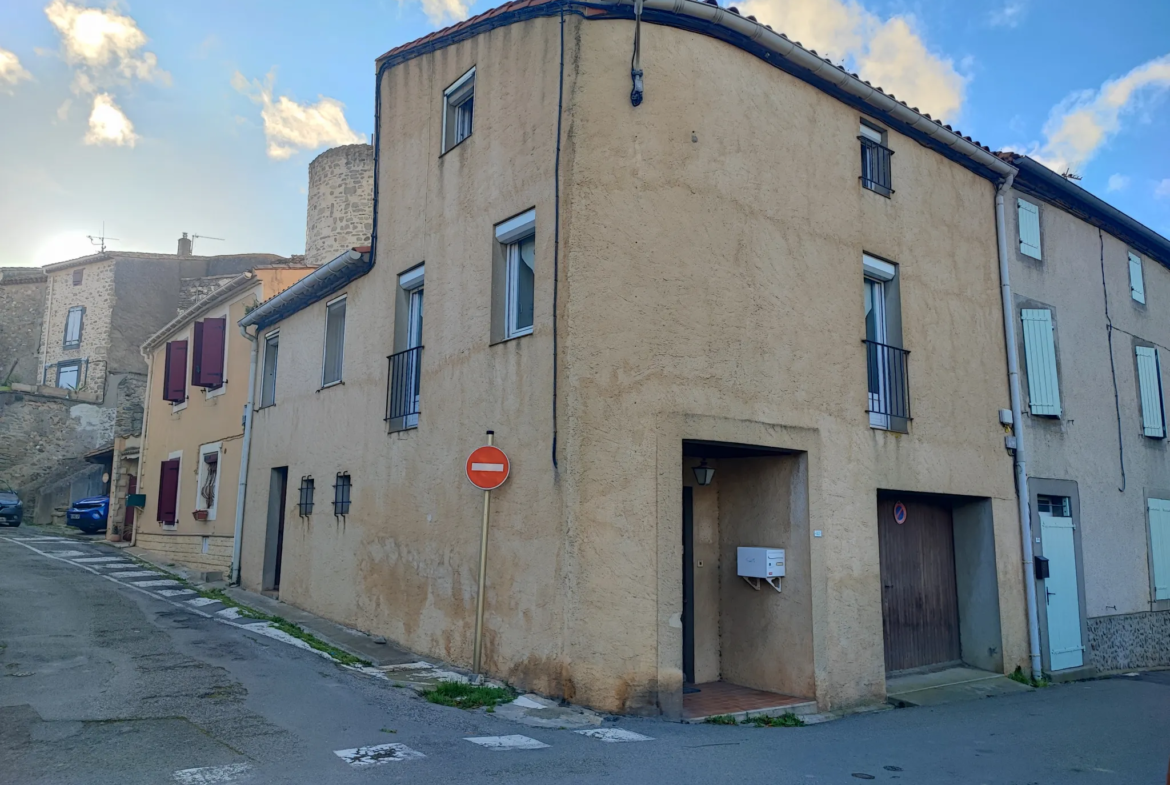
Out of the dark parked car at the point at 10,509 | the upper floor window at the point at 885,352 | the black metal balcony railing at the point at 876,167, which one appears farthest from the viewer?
the dark parked car at the point at 10,509

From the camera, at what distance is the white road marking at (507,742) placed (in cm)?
605

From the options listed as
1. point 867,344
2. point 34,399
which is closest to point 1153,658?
point 867,344

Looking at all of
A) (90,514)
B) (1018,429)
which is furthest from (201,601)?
(90,514)

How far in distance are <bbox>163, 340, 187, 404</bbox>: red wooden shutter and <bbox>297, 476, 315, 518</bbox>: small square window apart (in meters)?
6.95

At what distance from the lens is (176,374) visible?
1844 cm

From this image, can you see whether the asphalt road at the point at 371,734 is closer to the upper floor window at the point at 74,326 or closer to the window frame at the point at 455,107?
the window frame at the point at 455,107

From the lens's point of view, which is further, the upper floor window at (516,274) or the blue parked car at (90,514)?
the blue parked car at (90,514)

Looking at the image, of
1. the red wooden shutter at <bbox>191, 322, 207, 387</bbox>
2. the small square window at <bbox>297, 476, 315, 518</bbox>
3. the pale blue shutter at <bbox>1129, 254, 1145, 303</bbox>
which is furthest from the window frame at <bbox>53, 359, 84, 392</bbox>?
the pale blue shutter at <bbox>1129, 254, 1145, 303</bbox>

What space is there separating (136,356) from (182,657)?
2483 centimetres

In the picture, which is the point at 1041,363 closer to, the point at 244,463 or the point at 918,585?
the point at 918,585

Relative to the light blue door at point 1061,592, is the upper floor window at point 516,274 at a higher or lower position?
higher

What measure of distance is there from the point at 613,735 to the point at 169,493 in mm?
14359

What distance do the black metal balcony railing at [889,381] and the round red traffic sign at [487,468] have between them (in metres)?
4.33

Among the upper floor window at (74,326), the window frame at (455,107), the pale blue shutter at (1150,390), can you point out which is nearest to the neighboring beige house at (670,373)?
the window frame at (455,107)
